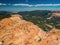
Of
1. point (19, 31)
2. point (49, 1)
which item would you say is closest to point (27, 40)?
point (19, 31)

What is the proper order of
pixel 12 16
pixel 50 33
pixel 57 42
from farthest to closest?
pixel 12 16 < pixel 50 33 < pixel 57 42

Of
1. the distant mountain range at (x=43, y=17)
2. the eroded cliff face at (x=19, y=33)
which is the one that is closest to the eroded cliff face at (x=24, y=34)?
the eroded cliff face at (x=19, y=33)

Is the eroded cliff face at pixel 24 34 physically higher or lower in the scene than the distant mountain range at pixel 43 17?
lower

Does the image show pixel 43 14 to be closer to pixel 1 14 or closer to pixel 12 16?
pixel 12 16

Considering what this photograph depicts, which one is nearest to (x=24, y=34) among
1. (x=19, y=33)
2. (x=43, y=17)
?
(x=19, y=33)

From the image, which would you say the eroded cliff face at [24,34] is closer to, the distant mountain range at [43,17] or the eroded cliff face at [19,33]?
the eroded cliff face at [19,33]

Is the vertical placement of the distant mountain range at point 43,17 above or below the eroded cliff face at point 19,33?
above

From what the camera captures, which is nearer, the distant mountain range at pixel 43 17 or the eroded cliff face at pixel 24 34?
the eroded cliff face at pixel 24 34

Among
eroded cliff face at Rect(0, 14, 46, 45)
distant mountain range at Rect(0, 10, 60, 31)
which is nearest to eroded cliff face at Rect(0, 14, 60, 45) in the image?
eroded cliff face at Rect(0, 14, 46, 45)

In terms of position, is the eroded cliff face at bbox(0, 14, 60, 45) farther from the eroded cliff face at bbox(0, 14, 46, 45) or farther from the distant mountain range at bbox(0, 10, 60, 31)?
the distant mountain range at bbox(0, 10, 60, 31)
